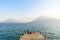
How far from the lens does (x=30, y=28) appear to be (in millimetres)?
3812

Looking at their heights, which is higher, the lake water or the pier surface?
the lake water

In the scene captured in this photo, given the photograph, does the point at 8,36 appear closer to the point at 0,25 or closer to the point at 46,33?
the point at 0,25

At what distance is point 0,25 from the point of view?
366 centimetres

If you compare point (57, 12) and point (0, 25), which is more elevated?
point (57, 12)

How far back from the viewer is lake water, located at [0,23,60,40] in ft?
12.1

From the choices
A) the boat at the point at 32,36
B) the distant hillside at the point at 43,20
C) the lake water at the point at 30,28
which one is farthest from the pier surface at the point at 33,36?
the distant hillside at the point at 43,20

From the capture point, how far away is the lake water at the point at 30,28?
12.1ft

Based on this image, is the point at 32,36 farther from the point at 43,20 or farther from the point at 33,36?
the point at 43,20

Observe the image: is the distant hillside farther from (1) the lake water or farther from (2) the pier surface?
(2) the pier surface

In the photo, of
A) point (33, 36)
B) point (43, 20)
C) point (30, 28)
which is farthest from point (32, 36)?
point (43, 20)

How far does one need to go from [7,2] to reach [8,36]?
1.00 m

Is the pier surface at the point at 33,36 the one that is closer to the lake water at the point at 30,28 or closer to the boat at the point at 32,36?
the boat at the point at 32,36

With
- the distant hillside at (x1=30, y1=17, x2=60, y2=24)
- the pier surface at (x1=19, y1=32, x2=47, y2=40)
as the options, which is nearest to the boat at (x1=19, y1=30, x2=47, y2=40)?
the pier surface at (x1=19, y1=32, x2=47, y2=40)

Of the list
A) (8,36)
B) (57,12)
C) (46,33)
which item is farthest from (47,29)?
(8,36)
